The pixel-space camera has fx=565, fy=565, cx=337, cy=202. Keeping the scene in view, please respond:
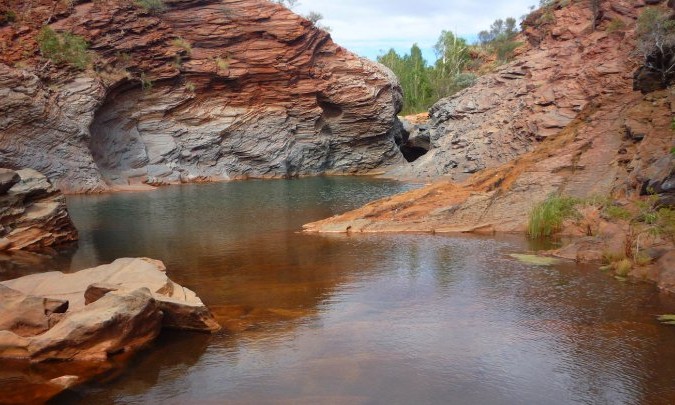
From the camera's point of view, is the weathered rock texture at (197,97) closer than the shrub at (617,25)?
No

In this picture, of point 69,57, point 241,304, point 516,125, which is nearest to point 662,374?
point 241,304

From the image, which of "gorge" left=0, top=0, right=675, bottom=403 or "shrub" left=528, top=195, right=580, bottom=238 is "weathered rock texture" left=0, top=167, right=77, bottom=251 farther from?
"shrub" left=528, top=195, right=580, bottom=238

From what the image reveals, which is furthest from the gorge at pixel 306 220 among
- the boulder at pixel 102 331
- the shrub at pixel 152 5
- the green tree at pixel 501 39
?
the green tree at pixel 501 39

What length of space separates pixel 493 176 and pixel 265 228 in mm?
9384

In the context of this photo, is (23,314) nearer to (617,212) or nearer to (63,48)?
(617,212)

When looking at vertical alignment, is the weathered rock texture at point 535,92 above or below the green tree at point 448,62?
below

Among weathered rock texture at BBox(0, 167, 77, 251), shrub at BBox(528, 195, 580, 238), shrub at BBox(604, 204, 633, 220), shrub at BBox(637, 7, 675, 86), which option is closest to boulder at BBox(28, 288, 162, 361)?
weathered rock texture at BBox(0, 167, 77, 251)

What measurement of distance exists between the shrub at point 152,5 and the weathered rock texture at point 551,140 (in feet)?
79.9

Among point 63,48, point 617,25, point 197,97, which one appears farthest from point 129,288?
point 197,97

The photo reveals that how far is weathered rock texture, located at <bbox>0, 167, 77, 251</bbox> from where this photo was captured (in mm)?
18250

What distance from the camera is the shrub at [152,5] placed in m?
42.6

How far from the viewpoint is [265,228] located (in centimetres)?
2105

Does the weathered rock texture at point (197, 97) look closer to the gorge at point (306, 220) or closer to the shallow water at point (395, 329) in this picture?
the gorge at point (306, 220)

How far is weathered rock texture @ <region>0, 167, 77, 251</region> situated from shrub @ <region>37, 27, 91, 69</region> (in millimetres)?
19420
